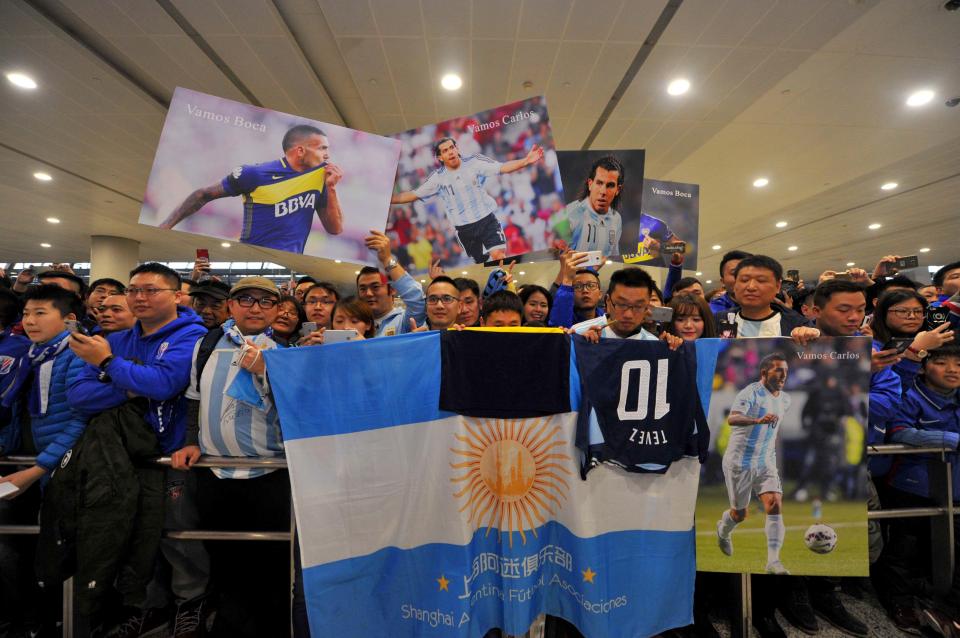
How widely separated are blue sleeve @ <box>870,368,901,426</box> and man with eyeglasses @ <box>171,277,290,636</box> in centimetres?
309

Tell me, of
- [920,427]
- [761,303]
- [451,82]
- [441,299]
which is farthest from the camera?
[451,82]

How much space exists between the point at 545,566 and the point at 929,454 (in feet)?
7.14

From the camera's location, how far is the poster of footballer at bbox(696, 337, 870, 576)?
191 cm

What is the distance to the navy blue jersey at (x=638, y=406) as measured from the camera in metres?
1.81

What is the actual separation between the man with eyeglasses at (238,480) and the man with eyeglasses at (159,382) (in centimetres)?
7

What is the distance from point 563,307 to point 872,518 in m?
1.99

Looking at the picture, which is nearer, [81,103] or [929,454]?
[929,454]

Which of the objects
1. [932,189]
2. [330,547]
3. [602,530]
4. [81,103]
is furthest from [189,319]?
[932,189]

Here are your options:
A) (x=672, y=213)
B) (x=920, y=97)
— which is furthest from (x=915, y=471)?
(x=920, y=97)

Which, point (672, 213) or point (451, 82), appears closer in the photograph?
point (672, 213)

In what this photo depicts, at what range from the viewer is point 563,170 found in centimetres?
327

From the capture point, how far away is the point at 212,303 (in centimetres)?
354

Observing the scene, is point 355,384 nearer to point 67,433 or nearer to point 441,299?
point 441,299

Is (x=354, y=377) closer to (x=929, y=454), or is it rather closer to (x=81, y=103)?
(x=929, y=454)
